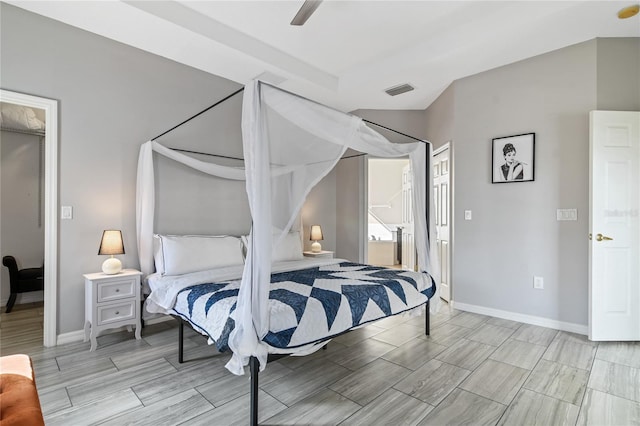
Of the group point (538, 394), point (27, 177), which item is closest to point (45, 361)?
point (27, 177)

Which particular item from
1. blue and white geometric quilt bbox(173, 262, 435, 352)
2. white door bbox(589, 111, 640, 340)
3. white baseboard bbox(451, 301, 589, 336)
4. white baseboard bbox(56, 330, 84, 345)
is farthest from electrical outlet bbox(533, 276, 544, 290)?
white baseboard bbox(56, 330, 84, 345)

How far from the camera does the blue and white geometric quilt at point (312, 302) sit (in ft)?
6.48

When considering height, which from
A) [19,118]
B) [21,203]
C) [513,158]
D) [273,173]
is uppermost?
[19,118]

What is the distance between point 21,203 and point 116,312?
2.96 m

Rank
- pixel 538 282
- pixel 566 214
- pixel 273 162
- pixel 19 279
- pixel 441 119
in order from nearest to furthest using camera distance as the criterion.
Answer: pixel 273 162
pixel 566 214
pixel 538 282
pixel 19 279
pixel 441 119

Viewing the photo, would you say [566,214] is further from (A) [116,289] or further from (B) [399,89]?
(A) [116,289]

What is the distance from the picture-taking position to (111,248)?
118 inches

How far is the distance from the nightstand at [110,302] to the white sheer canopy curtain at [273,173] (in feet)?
1.01

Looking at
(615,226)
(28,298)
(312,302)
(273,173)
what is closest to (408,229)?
(615,226)

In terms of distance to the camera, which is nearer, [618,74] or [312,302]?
[312,302]

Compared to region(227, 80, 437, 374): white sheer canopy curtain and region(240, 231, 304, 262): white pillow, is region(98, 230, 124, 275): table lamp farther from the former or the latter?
region(227, 80, 437, 374): white sheer canopy curtain

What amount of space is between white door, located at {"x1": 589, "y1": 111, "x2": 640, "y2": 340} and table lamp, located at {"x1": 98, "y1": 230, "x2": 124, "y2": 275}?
4.50 meters

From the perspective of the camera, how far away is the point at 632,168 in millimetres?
3064

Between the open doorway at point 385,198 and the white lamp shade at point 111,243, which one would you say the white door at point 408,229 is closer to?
the open doorway at point 385,198
